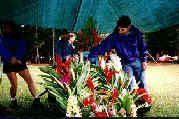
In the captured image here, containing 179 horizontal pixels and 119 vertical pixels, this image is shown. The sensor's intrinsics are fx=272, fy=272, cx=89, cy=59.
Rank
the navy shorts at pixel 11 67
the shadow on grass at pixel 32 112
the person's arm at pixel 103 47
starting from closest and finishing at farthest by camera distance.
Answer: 1. the shadow on grass at pixel 32 112
2. the person's arm at pixel 103 47
3. the navy shorts at pixel 11 67

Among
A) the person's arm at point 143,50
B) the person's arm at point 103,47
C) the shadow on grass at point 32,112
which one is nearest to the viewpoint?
the shadow on grass at point 32,112

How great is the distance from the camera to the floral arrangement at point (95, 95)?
9.05 feet

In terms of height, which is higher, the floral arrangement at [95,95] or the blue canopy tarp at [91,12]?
the blue canopy tarp at [91,12]

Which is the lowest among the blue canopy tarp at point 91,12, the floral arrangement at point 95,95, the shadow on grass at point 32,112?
the shadow on grass at point 32,112

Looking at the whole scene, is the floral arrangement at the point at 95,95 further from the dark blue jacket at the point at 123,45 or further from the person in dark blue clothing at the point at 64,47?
the person in dark blue clothing at the point at 64,47

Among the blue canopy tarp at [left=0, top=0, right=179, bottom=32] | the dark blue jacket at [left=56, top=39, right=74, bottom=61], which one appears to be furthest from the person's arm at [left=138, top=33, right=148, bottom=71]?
the dark blue jacket at [left=56, top=39, right=74, bottom=61]

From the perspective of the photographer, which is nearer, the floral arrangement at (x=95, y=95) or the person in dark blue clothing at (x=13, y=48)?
the floral arrangement at (x=95, y=95)

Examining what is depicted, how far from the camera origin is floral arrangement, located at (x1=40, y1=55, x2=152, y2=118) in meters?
2.76

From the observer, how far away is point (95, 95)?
329 cm

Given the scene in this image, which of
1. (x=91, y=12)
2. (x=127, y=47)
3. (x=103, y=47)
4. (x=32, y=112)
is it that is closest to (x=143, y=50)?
(x=127, y=47)

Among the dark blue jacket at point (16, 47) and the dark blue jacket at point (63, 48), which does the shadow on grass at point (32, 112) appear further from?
the dark blue jacket at point (63, 48)

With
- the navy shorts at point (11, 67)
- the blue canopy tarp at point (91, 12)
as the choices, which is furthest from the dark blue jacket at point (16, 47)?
the blue canopy tarp at point (91, 12)

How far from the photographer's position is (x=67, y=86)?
3307 mm

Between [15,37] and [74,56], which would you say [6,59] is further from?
[74,56]
